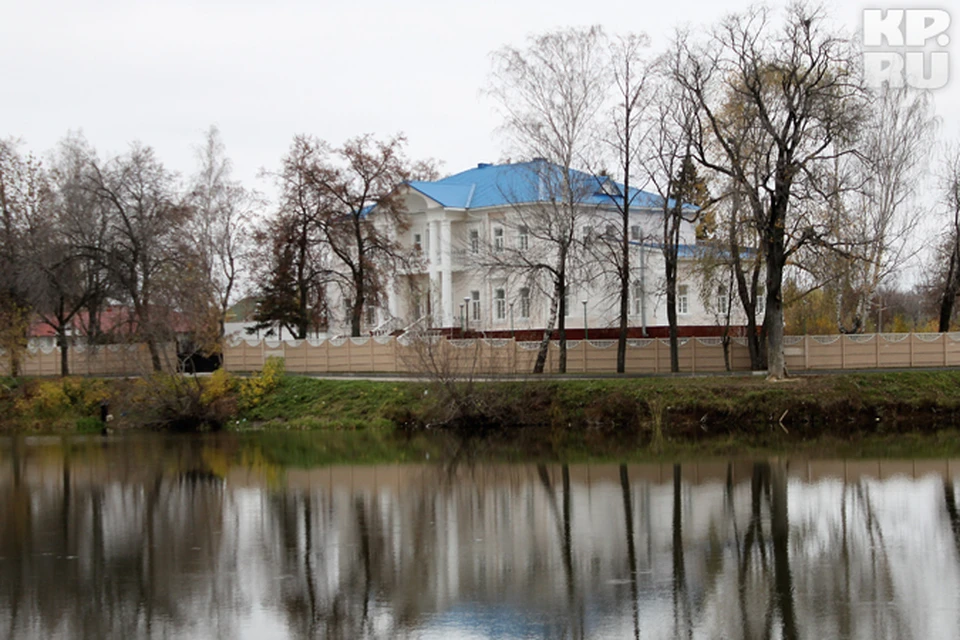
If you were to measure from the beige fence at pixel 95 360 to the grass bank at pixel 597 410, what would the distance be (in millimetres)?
1126

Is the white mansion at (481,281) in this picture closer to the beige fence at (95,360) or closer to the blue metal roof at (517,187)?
the blue metal roof at (517,187)

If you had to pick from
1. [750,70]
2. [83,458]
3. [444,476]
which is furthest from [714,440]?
[83,458]

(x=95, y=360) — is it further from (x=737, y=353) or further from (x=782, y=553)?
(x=782, y=553)

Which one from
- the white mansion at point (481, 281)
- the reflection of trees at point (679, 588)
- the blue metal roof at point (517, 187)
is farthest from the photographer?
the white mansion at point (481, 281)

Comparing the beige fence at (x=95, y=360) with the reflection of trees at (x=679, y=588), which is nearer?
the reflection of trees at (x=679, y=588)

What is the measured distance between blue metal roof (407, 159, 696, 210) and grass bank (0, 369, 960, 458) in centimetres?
764

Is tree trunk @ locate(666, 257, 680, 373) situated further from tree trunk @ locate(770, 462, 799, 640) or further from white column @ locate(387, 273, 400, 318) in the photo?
tree trunk @ locate(770, 462, 799, 640)

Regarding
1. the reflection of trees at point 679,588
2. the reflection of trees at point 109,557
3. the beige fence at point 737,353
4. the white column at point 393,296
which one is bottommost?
the reflection of trees at point 109,557

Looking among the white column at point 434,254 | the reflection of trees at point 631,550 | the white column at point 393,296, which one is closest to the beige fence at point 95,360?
the white column at point 393,296

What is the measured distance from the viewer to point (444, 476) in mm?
24156

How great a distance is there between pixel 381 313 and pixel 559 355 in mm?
19313

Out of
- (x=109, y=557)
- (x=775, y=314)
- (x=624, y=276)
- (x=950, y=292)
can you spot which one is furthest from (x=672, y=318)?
(x=109, y=557)

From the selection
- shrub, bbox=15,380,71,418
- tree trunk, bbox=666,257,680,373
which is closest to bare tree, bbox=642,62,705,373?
tree trunk, bbox=666,257,680,373

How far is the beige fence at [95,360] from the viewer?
4112cm
